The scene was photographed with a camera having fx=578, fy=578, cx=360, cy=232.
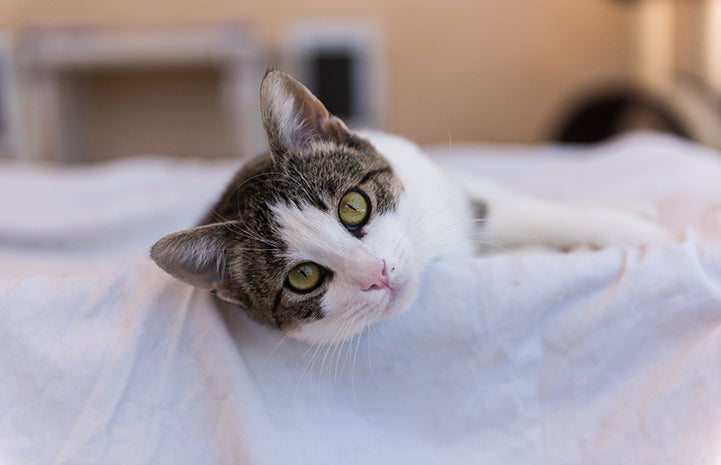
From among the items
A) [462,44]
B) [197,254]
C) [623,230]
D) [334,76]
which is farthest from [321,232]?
[462,44]

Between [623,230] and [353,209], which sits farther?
[623,230]

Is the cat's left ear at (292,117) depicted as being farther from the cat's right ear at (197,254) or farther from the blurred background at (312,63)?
the blurred background at (312,63)

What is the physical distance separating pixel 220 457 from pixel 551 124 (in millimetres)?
3681

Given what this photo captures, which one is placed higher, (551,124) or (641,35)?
(641,35)

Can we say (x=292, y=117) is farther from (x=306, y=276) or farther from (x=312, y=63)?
(x=312, y=63)

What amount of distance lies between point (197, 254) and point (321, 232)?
17cm

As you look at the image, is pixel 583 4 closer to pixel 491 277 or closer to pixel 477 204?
pixel 477 204

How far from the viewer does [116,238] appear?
4.90 feet

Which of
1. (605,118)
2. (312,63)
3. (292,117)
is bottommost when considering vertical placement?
(605,118)

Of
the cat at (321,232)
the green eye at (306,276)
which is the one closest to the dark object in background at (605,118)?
the cat at (321,232)

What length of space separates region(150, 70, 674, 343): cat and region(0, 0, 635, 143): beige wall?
3169 mm

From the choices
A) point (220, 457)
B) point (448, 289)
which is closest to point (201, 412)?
point (220, 457)

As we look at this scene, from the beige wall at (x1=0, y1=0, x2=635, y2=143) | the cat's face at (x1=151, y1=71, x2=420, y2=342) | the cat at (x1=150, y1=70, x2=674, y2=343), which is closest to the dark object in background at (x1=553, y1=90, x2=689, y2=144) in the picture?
the beige wall at (x1=0, y1=0, x2=635, y2=143)

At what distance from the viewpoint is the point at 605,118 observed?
3.06 m
